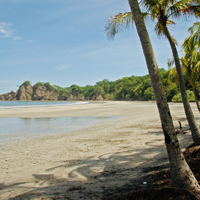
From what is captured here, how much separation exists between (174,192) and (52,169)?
3.16 meters

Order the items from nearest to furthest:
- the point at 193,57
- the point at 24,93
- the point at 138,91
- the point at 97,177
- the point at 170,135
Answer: the point at 170,135 < the point at 97,177 < the point at 193,57 < the point at 138,91 < the point at 24,93

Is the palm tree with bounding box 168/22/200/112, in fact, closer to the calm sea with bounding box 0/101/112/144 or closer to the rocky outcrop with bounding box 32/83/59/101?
the calm sea with bounding box 0/101/112/144

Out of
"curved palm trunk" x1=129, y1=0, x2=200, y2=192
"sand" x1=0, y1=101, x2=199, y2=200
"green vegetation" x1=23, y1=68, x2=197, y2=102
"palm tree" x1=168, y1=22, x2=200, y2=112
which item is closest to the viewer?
"curved palm trunk" x1=129, y1=0, x2=200, y2=192

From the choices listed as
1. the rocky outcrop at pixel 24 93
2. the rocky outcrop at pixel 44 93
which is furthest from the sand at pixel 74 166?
the rocky outcrop at pixel 24 93

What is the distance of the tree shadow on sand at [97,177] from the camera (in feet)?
11.8

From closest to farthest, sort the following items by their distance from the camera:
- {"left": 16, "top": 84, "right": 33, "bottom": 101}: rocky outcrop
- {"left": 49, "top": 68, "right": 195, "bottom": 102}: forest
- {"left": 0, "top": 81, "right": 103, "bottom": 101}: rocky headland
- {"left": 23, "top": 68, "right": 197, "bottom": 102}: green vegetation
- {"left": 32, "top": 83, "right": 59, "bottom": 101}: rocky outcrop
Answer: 1. {"left": 49, "top": 68, "right": 195, "bottom": 102}: forest
2. {"left": 23, "top": 68, "right": 197, "bottom": 102}: green vegetation
3. {"left": 16, "top": 84, "right": 33, "bottom": 101}: rocky outcrop
4. {"left": 0, "top": 81, "right": 103, "bottom": 101}: rocky headland
5. {"left": 32, "top": 83, "right": 59, "bottom": 101}: rocky outcrop

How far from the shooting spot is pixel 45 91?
7559 inches

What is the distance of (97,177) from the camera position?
4398 mm

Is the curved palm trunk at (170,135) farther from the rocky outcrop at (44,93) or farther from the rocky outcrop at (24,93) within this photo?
the rocky outcrop at (24,93)

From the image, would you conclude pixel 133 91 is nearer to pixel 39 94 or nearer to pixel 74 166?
pixel 74 166

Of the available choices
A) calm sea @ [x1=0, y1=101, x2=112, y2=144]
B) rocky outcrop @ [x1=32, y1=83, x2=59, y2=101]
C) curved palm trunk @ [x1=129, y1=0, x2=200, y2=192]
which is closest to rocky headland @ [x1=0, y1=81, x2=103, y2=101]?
rocky outcrop @ [x1=32, y1=83, x2=59, y2=101]

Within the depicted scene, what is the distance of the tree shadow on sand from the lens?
3.59 meters

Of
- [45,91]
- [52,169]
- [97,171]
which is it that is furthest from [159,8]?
[45,91]

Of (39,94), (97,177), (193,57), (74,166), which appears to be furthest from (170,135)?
(39,94)
